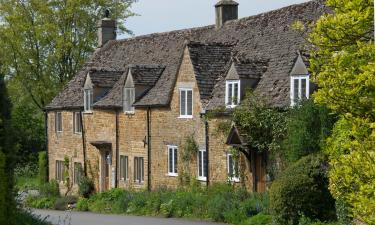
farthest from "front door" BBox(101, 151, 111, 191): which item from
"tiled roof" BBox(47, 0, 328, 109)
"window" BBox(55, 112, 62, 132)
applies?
"window" BBox(55, 112, 62, 132)

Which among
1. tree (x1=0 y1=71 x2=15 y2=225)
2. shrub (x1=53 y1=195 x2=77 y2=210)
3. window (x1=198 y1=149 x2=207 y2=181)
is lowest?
shrub (x1=53 y1=195 x2=77 y2=210)

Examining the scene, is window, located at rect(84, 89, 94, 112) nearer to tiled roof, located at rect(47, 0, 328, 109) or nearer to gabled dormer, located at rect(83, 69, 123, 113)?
gabled dormer, located at rect(83, 69, 123, 113)

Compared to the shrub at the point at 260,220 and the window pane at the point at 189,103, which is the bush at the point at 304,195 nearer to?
the shrub at the point at 260,220

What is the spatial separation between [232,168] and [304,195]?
8.91 m

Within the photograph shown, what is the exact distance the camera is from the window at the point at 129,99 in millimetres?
42094

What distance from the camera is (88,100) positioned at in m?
47.0

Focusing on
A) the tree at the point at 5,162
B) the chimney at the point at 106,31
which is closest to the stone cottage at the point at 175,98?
the chimney at the point at 106,31

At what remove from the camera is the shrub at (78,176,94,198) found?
46.4 metres

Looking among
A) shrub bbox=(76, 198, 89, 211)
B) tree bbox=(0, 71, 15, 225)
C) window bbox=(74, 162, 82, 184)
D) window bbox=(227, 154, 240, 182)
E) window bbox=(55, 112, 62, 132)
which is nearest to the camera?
tree bbox=(0, 71, 15, 225)

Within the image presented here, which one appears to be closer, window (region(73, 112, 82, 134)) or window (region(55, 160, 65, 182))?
window (region(73, 112, 82, 134))

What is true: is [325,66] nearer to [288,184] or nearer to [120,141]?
[288,184]

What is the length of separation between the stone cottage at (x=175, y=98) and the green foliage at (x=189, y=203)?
1.09 meters

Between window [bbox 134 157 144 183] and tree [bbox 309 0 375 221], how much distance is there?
1068 inches

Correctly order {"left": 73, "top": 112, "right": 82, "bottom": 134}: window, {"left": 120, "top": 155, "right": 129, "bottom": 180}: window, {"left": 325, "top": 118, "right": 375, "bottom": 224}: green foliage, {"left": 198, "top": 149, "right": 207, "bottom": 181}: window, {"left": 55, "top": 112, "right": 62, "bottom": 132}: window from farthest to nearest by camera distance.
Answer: {"left": 55, "top": 112, "right": 62, "bottom": 132}: window < {"left": 73, "top": 112, "right": 82, "bottom": 134}: window < {"left": 120, "top": 155, "right": 129, "bottom": 180}: window < {"left": 198, "top": 149, "right": 207, "bottom": 181}: window < {"left": 325, "top": 118, "right": 375, "bottom": 224}: green foliage
